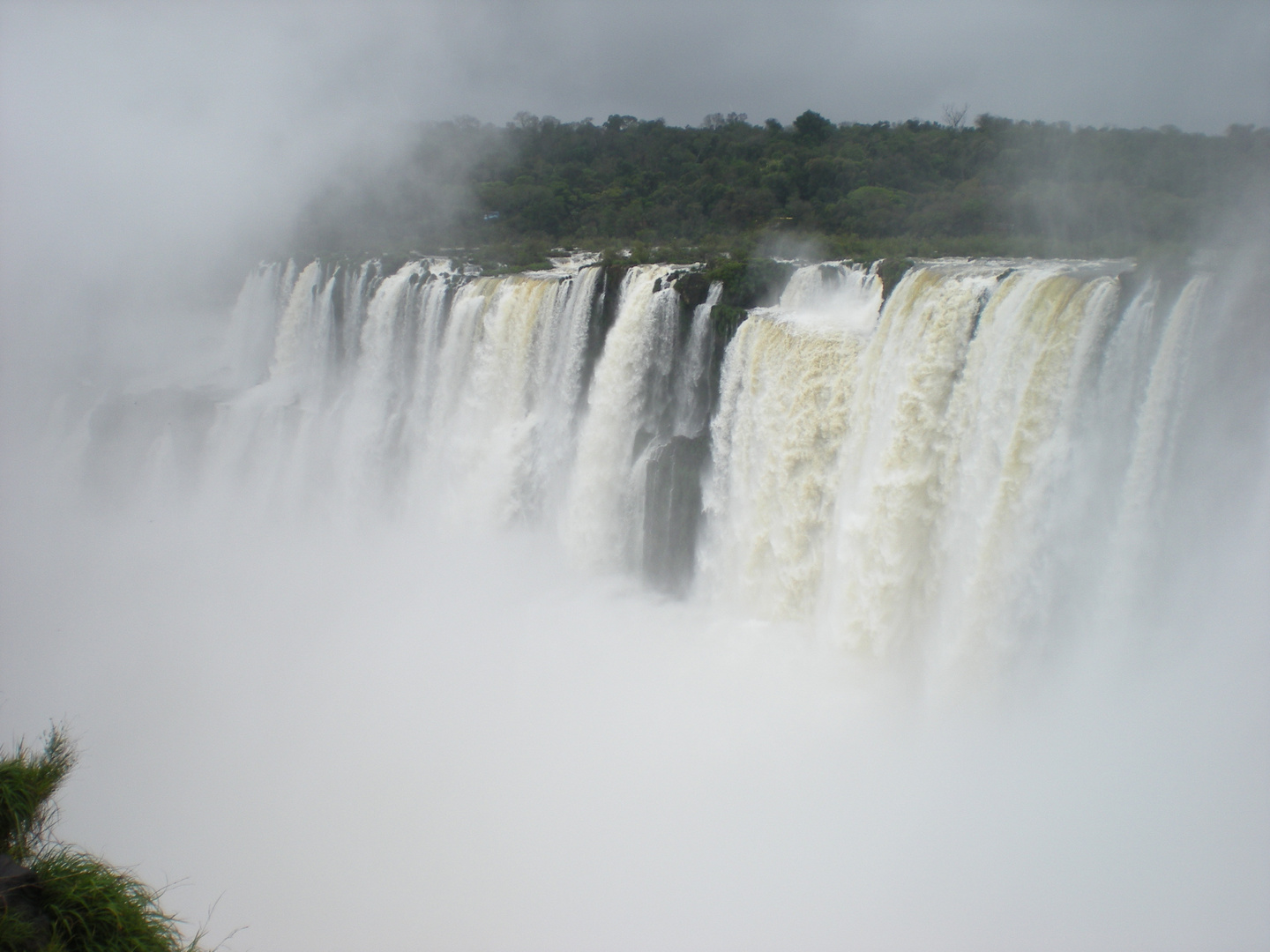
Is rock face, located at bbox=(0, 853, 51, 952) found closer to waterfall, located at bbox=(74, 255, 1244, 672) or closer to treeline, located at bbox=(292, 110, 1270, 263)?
waterfall, located at bbox=(74, 255, 1244, 672)

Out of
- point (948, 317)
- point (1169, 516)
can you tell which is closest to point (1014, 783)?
point (1169, 516)

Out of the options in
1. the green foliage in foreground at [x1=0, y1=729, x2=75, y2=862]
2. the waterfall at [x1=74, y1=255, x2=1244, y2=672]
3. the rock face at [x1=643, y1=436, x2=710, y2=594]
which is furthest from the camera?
the rock face at [x1=643, y1=436, x2=710, y2=594]

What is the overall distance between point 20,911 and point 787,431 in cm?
746

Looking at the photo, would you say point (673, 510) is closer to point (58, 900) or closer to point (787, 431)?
point (787, 431)

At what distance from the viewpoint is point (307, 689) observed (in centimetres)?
921

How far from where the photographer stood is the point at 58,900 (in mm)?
3154

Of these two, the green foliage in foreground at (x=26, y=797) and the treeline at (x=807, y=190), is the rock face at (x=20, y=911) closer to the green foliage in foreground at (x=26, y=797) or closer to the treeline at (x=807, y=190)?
the green foliage in foreground at (x=26, y=797)

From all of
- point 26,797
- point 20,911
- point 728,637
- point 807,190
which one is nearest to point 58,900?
point 20,911

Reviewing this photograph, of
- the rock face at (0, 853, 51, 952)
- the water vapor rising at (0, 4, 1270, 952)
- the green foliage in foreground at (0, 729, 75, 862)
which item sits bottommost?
the rock face at (0, 853, 51, 952)

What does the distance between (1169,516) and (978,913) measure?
3163mm

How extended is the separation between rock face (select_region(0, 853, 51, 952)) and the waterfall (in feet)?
20.7

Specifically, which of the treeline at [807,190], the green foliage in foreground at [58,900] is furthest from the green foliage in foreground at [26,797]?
the treeline at [807,190]

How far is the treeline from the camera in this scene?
40.2 feet

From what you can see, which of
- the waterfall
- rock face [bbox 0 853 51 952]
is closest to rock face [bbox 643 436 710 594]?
the waterfall
